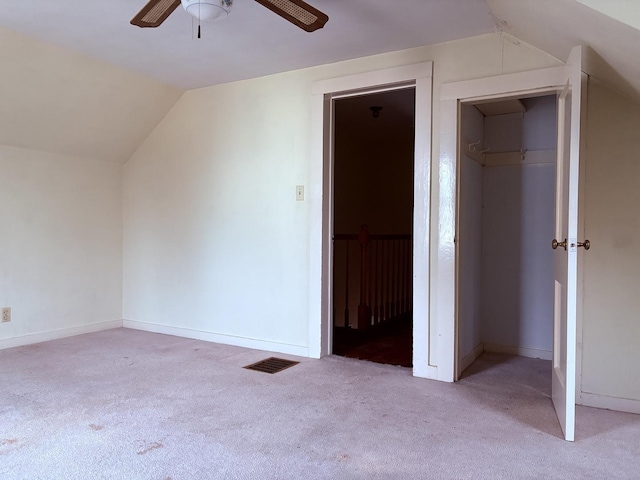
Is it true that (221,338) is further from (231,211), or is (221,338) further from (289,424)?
(289,424)

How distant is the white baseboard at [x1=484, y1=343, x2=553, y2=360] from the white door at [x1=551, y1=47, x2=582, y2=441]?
1.12 metres

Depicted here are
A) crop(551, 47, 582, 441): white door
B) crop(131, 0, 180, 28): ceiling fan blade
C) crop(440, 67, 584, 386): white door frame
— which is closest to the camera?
crop(131, 0, 180, 28): ceiling fan blade

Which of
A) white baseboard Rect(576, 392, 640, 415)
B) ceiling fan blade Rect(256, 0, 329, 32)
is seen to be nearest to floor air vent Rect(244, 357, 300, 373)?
white baseboard Rect(576, 392, 640, 415)

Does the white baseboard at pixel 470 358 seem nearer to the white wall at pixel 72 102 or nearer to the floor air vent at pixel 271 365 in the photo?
the floor air vent at pixel 271 365

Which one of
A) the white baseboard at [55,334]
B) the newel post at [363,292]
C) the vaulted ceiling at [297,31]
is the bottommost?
the white baseboard at [55,334]

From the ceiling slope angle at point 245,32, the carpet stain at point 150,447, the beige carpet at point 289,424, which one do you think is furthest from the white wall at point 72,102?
the carpet stain at point 150,447

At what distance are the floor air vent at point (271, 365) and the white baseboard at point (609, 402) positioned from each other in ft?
5.78

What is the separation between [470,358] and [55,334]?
336 cm

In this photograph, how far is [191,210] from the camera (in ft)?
13.1

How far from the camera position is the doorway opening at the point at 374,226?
4.10 metres

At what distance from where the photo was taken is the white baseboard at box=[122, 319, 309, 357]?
3475 mm

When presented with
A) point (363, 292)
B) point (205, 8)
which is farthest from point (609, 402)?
point (205, 8)

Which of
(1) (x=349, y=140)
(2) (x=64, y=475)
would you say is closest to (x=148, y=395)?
(2) (x=64, y=475)

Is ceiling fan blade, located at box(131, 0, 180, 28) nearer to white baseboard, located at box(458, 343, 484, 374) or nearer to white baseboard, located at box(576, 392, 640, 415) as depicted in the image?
white baseboard, located at box(458, 343, 484, 374)
